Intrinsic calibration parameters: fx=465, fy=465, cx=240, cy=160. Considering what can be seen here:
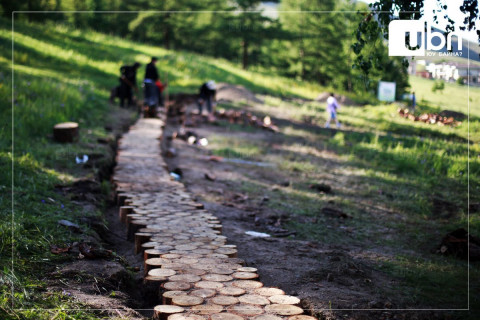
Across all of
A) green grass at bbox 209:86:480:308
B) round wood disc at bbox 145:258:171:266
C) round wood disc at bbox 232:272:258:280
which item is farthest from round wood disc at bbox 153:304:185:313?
green grass at bbox 209:86:480:308

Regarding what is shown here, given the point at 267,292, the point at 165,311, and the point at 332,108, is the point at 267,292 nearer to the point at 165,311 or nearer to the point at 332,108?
the point at 165,311

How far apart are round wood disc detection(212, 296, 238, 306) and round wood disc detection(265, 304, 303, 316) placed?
0.25 metres

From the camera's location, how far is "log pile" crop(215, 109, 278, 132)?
14.9 metres

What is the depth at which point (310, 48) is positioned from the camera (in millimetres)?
15133

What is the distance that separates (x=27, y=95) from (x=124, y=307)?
819 centimetres

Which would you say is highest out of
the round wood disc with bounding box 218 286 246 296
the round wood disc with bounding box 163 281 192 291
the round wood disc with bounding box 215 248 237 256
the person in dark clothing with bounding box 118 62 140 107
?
the person in dark clothing with bounding box 118 62 140 107

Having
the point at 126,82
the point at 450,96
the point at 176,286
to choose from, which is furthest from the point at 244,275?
the point at 126,82

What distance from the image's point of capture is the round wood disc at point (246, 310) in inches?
124

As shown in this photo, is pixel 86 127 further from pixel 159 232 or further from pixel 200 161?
pixel 159 232

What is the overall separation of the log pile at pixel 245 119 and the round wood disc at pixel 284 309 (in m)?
11.4

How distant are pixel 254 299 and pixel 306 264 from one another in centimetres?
165

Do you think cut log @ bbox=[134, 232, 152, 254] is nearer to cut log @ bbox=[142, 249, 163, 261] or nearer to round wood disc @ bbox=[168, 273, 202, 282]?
cut log @ bbox=[142, 249, 163, 261]

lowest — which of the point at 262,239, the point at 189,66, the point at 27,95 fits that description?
the point at 262,239

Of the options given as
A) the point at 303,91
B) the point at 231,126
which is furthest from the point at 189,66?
the point at 231,126
